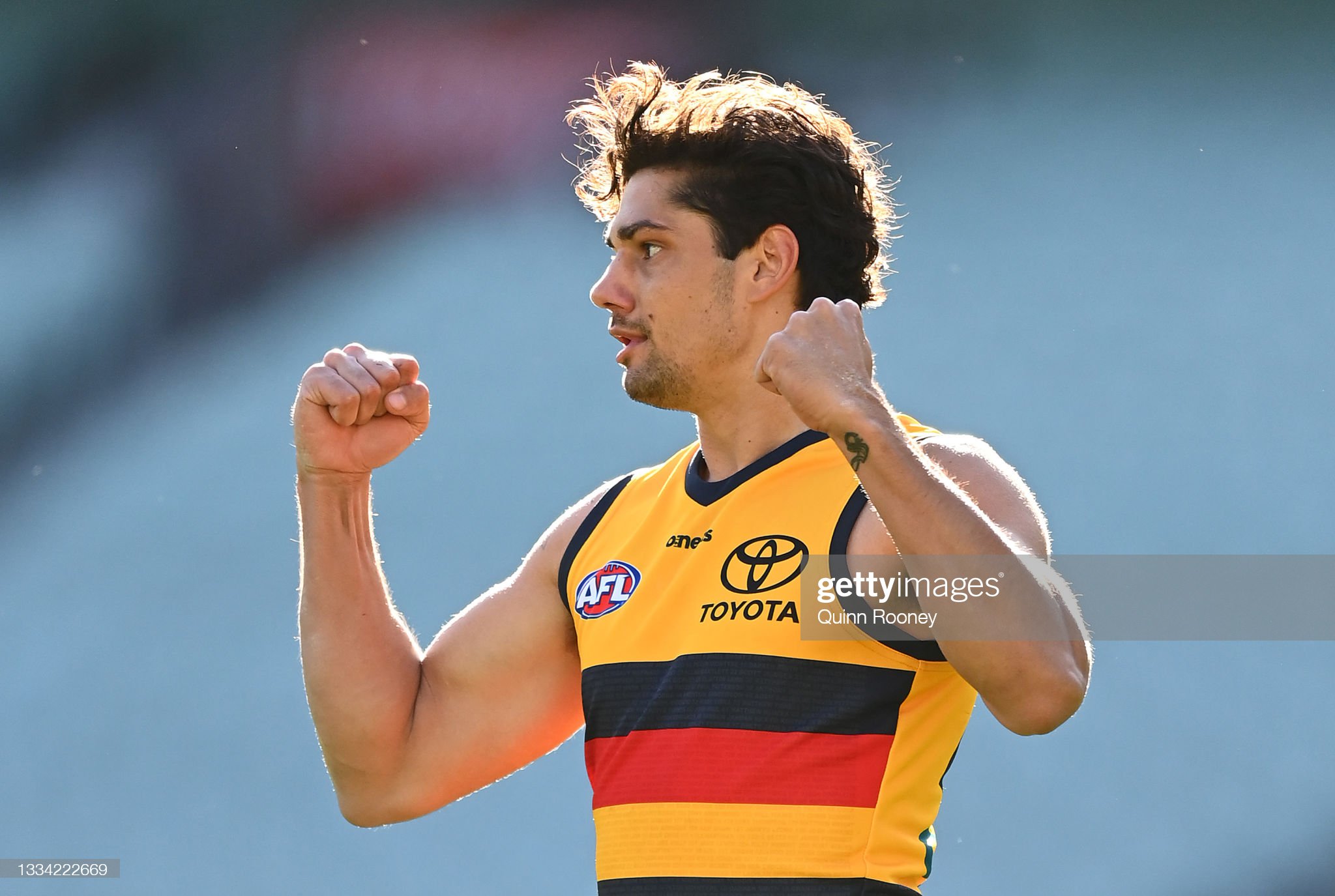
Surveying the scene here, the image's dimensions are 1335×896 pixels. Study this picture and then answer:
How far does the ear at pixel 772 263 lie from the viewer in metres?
2.34

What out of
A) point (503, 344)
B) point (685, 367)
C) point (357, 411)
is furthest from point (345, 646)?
point (503, 344)

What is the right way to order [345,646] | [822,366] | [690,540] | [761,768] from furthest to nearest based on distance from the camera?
1. [345,646]
2. [690,540]
3. [761,768]
4. [822,366]

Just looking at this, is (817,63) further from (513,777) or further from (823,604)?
(823,604)

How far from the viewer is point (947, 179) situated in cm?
465

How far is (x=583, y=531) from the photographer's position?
91.8 inches

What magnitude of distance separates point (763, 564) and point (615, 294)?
545mm

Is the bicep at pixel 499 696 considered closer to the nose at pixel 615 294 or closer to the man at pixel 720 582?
the man at pixel 720 582

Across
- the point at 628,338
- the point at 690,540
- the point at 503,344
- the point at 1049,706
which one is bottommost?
the point at 1049,706

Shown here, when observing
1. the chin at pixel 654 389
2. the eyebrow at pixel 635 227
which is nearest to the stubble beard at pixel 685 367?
the chin at pixel 654 389

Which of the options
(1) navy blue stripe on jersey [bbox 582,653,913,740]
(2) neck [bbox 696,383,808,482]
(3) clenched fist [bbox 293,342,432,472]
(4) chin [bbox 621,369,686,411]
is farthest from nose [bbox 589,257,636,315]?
(1) navy blue stripe on jersey [bbox 582,653,913,740]

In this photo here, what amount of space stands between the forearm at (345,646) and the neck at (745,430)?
1.83 feet

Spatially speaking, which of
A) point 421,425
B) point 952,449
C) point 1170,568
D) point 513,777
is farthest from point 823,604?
point 513,777

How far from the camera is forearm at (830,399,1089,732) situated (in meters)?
1.65

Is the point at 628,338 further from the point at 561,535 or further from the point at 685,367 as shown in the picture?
the point at 561,535
